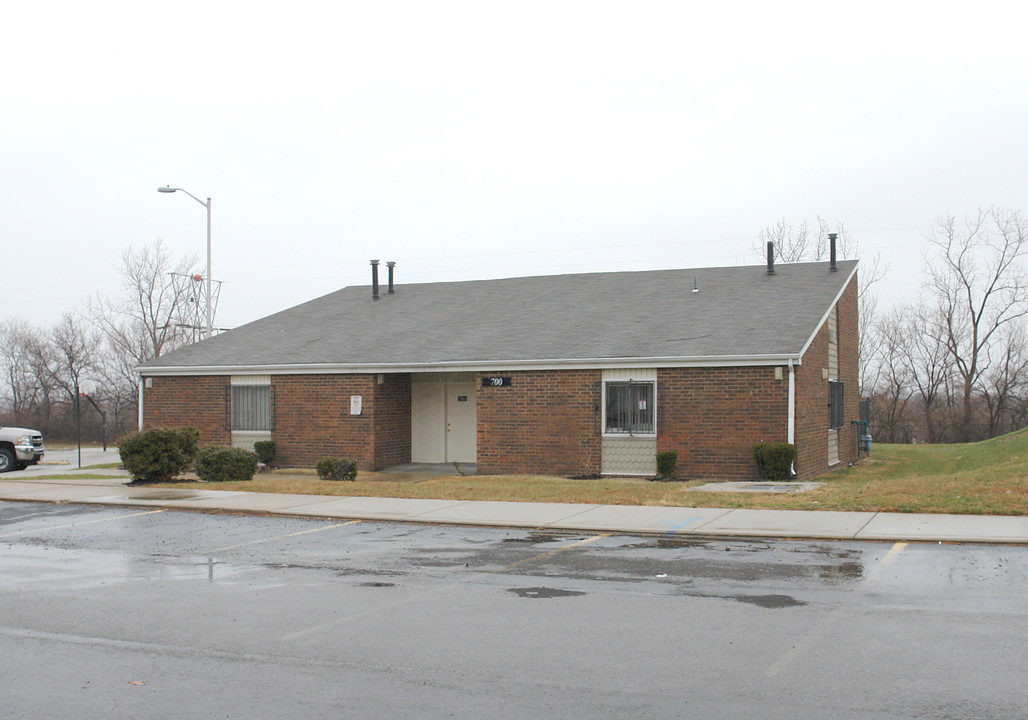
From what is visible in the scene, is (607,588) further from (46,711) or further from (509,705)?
(46,711)

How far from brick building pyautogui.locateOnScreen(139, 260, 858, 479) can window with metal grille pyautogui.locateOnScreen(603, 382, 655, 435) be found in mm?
31

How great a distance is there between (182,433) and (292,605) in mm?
12182

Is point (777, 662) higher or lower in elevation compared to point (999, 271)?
lower

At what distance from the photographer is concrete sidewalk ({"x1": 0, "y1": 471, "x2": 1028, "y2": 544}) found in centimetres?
1151

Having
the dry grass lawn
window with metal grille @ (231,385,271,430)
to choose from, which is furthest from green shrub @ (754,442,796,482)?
window with metal grille @ (231,385,271,430)

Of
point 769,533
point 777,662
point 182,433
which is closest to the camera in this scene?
point 777,662

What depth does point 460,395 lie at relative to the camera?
24266 millimetres

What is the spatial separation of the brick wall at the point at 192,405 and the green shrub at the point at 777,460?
1357 centimetres

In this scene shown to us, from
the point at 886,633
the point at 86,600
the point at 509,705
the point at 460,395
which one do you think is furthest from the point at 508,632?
the point at 460,395

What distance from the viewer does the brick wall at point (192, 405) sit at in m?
24.9

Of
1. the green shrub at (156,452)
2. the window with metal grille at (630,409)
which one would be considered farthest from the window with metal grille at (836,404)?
the green shrub at (156,452)

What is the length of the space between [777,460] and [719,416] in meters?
1.57

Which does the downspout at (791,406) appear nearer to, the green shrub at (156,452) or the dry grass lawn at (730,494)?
the dry grass lawn at (730,494)

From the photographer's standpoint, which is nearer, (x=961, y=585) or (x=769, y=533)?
(x=961, y=585)
